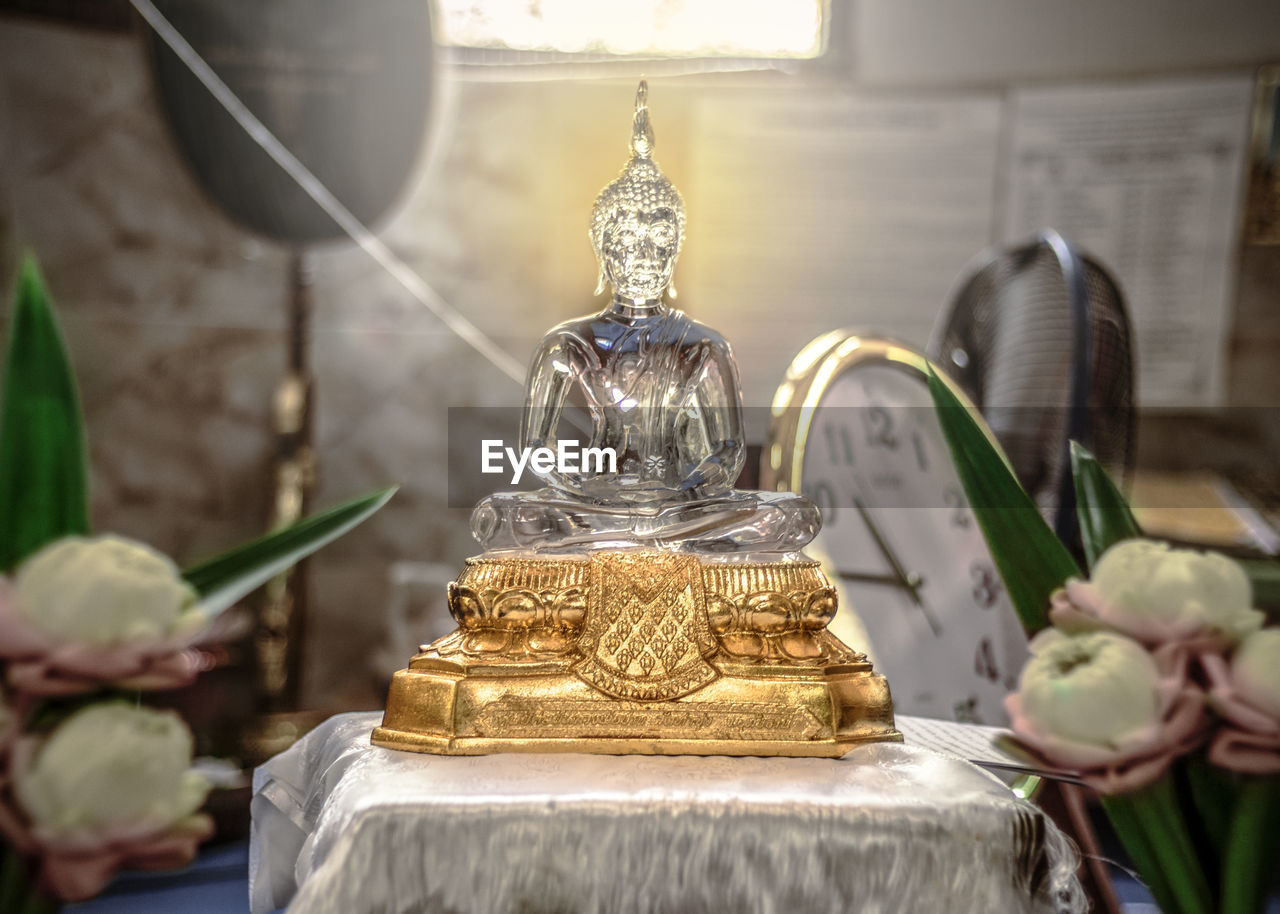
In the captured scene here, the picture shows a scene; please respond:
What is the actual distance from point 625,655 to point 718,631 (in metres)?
0.11

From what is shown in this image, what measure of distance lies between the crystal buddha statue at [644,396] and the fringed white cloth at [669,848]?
0.36 meters

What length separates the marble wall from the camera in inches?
102

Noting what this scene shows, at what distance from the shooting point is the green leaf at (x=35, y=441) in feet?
2.02

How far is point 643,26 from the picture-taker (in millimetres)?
2545

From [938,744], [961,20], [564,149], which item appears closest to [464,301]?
[564,149]

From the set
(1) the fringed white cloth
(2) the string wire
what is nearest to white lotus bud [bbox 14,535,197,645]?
(1) the fringed white cloth

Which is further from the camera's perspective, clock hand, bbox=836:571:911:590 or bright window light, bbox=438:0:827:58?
bright window light, bbox=438:0:827:58

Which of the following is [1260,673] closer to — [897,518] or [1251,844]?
[1251,844]

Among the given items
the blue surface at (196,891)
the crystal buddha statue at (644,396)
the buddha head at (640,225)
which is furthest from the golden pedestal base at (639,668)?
the blue surface at (196,891)

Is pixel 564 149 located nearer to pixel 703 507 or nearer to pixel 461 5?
pixel 461 5

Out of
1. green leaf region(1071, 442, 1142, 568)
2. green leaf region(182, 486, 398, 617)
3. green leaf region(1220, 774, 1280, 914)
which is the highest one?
green leaf region(1071, 442, 1142, 568)

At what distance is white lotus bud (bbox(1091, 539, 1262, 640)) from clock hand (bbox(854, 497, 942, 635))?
85cm

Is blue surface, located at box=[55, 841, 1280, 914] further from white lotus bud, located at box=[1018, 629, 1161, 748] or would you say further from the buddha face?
the buddha face

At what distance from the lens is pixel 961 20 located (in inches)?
106
